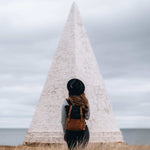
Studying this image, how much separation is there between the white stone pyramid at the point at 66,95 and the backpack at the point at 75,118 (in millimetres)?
9950

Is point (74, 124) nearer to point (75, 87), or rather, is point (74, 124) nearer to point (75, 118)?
point (75, 118)

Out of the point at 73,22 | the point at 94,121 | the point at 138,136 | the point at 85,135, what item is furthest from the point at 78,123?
the point at 73,22

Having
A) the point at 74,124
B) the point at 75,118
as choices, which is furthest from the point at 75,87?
the point at 74,124

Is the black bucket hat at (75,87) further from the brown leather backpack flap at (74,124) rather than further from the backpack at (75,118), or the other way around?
the brown leather backpack flap at (74,124)

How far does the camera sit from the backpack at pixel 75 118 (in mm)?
6191

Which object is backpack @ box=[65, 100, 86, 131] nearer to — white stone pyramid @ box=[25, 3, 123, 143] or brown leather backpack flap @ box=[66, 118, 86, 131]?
brown leather backpack flap @ box=[66, 118, 86, 131]

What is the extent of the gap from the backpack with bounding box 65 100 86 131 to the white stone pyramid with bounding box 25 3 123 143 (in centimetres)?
995

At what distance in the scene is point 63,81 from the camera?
1722 cm

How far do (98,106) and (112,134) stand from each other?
69.8 inches

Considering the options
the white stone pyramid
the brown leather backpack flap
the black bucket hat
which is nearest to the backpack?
the brown leather backpack flap

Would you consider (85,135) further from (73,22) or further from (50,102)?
(73,22)

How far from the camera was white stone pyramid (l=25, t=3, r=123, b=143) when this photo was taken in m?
16.4

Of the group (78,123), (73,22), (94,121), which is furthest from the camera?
(73,22)

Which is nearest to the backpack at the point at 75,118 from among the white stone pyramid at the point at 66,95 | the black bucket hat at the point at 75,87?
the black bucket hat at the point at 75,87
